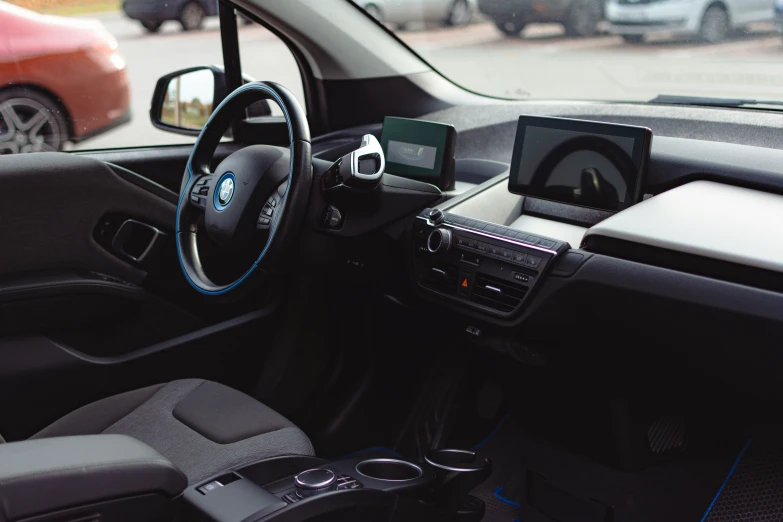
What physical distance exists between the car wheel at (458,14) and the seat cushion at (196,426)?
12.5 ft

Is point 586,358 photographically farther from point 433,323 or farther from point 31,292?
point 31,292

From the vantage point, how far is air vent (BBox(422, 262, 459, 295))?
5.86 feet

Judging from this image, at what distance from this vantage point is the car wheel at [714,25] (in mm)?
2439

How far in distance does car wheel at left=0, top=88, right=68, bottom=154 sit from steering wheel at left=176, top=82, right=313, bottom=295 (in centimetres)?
66

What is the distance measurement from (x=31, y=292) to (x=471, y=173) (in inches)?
50.3

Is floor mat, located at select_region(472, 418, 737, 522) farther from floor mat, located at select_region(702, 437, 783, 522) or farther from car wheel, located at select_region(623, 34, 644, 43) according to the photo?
car wheel, located at select_region(623, 34, 644, 43)

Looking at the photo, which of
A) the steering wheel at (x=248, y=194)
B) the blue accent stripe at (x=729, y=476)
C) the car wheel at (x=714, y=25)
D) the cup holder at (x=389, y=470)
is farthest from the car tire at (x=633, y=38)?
the cup holder at (x=389, y=470)

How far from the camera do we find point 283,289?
233 cm

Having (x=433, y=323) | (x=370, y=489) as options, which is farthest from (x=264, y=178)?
(x=370, y=489)

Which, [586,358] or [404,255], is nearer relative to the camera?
[586,358]

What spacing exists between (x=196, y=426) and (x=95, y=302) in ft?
2.06

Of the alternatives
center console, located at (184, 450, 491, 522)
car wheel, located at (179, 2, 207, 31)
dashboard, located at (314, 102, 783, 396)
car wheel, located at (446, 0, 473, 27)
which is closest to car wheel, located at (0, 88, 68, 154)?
car wheel, located at (179, 2, 207, 31)

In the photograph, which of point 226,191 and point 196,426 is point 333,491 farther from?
point 226,191

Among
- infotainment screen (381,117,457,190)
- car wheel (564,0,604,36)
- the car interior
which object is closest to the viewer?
the car interior
